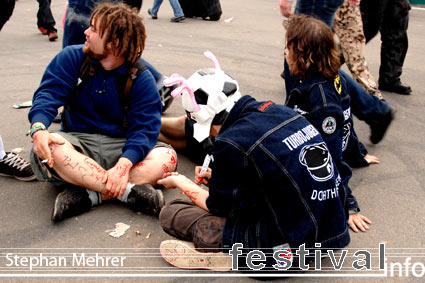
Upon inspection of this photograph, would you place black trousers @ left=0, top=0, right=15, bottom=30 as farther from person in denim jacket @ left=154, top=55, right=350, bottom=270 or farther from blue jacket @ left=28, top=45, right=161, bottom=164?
person in denim jacket @ left=154, top=55, right=350, bottom=270

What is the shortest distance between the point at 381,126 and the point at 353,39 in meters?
1.08

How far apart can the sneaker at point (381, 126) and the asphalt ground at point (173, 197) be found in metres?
0.12

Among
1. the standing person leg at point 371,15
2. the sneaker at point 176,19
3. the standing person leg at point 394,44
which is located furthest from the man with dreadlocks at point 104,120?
the sneaker at point 176,19

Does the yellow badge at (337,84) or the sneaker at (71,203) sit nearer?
the sneaker at (71,203)

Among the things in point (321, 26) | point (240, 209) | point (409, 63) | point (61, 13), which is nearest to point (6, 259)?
point (240, 209)

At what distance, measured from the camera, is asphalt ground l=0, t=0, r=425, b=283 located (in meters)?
2.50

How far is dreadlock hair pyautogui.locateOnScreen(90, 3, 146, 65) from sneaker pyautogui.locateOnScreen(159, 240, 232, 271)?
3.93 feet

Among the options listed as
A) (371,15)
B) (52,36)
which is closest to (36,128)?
(371,15)

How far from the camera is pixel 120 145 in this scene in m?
3.16

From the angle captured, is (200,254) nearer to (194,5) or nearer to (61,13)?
(194,5)

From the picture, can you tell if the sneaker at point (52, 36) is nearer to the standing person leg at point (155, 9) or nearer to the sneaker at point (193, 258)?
the standing person leg at point (155, 9)

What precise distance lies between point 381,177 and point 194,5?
6550 mm

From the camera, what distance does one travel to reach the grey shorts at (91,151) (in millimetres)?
3014

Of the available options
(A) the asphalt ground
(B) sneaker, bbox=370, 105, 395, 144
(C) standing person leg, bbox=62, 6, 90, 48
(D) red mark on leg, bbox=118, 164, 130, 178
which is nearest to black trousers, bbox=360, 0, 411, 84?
(A) the asphalt ground
